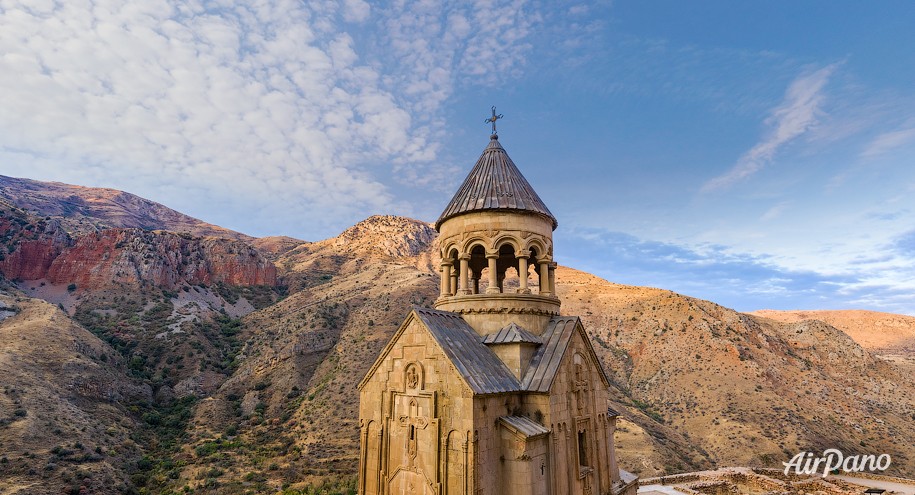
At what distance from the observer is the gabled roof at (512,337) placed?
11797 millimetres

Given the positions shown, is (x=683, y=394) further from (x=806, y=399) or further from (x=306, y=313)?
(x=306, y=313)

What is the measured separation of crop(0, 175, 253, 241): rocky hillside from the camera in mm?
102000

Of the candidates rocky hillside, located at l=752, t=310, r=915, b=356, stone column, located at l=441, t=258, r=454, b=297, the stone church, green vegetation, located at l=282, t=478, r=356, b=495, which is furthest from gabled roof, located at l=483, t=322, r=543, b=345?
rocky hillside, located at l=752, t=310, r=915, b=356

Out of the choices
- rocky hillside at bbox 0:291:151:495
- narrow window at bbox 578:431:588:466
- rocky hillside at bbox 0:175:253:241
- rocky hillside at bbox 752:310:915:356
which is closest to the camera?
narrow window at bbox 578:431:588:466

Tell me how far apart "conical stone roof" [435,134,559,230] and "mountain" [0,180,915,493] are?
21.1m

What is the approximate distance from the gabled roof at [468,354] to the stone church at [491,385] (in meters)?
0.04

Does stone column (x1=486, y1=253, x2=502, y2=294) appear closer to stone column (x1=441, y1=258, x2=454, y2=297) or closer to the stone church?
the stone church

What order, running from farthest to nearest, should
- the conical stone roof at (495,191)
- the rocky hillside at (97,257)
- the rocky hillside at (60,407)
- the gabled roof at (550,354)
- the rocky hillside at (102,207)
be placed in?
the rocky hillside at (102,207) < the rocky hillside at (97,257) < the rocky hillside at (60,407) < the conical stone roof at (495,191) < the gabled roof at (550,354)

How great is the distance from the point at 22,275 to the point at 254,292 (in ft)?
91.1

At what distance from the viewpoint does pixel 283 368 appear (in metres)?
43.1

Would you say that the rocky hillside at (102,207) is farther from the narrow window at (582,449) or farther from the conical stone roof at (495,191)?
the narrow window at (582,449)

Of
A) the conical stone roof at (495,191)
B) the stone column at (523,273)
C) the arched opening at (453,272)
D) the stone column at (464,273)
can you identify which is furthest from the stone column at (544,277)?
the arched opening at (453,272)

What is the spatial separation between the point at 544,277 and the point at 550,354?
2.51 meters

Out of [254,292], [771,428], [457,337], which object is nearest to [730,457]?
[771,428]
